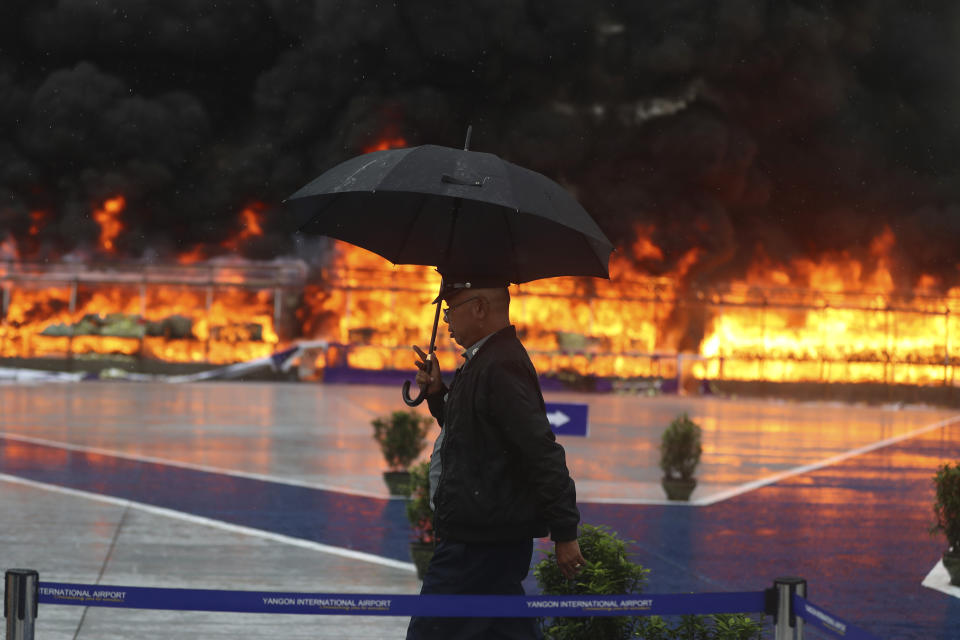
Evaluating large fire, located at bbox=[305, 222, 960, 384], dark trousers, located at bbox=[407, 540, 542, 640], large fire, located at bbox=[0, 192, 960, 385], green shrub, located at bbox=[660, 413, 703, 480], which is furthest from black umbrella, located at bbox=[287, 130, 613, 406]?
large fire, located at bbox=[305, 222, 960, 384]

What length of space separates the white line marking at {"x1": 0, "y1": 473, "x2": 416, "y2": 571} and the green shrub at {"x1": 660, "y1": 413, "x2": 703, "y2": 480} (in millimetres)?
4892

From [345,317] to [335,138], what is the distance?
10.5m

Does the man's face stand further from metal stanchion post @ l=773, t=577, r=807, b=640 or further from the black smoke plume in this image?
the black smoke plume

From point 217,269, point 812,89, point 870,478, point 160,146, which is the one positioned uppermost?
point 812,89

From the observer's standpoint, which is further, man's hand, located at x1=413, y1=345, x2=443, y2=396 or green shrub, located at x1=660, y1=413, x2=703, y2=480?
green shrub, located at x1=660, y1=413, x2=703, y2=480

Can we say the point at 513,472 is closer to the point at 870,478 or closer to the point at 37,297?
the point at 870,478

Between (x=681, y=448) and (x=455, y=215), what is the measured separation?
9.10 m

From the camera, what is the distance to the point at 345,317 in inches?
1873

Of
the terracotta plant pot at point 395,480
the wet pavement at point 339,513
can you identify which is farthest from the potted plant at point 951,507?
the terracotta plant pot at point 395,480

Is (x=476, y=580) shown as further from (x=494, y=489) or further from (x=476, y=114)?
(x=476, y=114)

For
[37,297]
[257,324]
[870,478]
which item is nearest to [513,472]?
[870,478]

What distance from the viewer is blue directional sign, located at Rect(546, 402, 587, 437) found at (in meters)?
10.6

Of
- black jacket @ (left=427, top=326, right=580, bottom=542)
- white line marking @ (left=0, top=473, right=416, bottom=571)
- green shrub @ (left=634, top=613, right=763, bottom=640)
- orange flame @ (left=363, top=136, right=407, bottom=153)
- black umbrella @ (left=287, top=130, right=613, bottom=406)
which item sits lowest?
white line marking @ (left=0, top=473, right=416, bottom=571)

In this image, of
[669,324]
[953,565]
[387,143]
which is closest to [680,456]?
[953,565]
